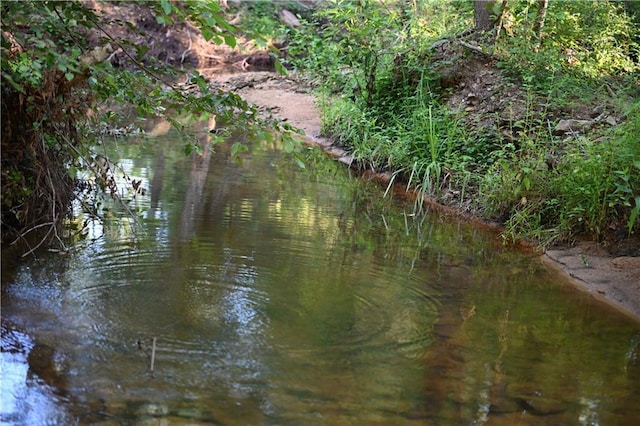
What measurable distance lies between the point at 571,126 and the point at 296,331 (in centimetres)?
517

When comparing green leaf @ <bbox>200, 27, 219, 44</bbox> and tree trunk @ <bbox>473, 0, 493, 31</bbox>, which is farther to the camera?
tree trunk @ <bbox>473, 0, 493, 31</bbox>

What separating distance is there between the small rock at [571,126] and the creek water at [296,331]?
199 centimetres

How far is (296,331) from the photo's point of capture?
448 centimetres

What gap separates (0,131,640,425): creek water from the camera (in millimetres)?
3633

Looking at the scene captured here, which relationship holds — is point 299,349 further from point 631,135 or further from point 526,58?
point 526,58

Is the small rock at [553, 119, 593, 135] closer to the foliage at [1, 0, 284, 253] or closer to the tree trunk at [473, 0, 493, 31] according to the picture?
the tree trunk at [473, 0, 493, 31]

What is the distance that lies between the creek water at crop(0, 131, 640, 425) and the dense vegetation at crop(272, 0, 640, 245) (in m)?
0.82

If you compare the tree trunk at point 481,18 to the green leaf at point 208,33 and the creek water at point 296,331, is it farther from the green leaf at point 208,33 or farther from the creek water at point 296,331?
the green leaf at point 208,33

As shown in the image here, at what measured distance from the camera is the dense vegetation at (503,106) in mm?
6863

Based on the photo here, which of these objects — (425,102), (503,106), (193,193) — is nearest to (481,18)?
(425,102)

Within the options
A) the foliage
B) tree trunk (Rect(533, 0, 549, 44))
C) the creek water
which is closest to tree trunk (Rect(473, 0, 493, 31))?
tree trunk (Rect(533, 0, 549, 44))

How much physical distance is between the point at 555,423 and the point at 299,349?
4.68 feet

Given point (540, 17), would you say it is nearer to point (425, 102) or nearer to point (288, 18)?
point (425, 102)

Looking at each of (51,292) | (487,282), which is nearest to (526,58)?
(487,282)
